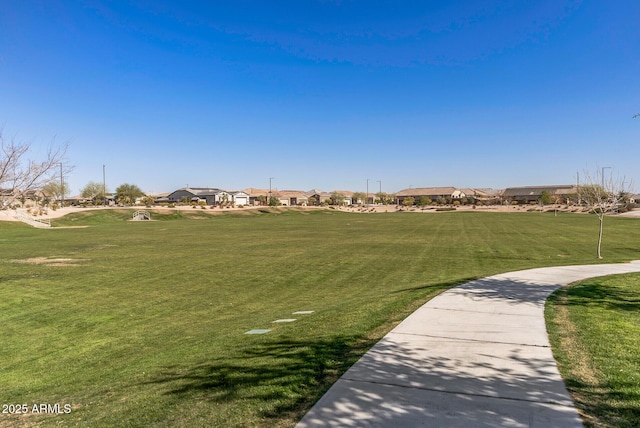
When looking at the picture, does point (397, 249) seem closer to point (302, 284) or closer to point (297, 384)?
point (302, 284)

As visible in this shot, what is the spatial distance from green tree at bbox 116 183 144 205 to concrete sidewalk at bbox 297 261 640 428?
13907 centimetres

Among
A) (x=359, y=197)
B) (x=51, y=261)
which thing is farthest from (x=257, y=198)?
(x=51, y=261)

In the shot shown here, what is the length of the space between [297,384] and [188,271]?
14.7m

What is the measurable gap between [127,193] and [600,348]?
5816 inches

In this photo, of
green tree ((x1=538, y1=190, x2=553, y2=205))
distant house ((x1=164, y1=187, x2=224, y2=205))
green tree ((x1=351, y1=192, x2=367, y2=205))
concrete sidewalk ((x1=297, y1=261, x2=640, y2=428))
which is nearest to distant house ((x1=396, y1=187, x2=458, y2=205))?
green tree ((x1=351, y1=192, x2=367, y2=205))

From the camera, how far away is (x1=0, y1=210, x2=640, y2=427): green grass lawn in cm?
484

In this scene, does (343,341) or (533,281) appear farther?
(533,281)

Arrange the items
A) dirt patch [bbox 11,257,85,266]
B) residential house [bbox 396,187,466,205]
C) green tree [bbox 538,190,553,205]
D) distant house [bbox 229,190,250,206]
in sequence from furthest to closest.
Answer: residential house [bbox 396,187,466,205], distant house [bbox 229,190,250,206], green tree [bbox 538,190,553,205], dirt patch [bbox 11,257,85,266]

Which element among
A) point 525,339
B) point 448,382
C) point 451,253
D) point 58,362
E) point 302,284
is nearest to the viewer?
point 448,382

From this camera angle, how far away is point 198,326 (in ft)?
32.4

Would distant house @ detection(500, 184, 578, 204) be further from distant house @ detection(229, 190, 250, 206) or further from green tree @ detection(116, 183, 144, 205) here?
green tree @ detection(116, 183, 144, 205)

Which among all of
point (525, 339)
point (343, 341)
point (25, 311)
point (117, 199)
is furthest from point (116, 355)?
point (117, 199)

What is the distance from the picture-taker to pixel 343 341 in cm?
650

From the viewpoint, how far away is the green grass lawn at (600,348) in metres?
4.12
